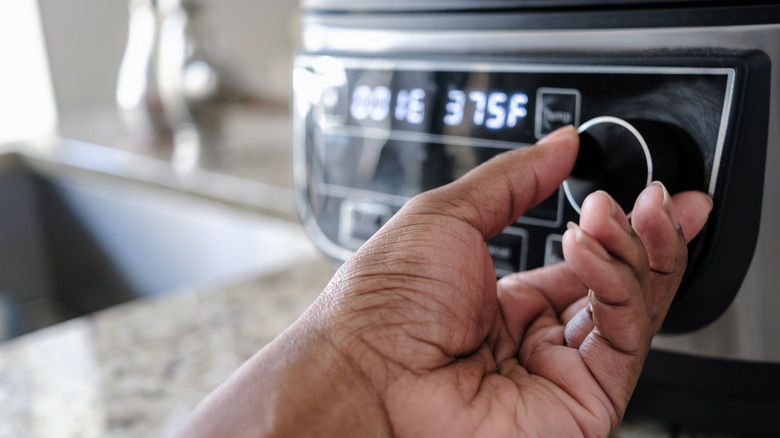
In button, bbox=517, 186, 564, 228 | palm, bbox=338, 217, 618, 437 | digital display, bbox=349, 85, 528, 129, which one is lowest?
palm, bbox=338, 217, 618, 437

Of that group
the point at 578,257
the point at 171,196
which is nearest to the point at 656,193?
the point at 578,257

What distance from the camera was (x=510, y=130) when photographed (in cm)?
37

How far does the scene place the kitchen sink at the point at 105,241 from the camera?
38.1 inches

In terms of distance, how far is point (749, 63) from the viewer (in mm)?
286

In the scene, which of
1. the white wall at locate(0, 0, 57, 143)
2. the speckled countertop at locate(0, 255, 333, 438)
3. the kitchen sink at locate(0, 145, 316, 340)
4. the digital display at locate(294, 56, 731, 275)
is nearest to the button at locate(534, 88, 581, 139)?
the digital display at locate(294, 56, 731, 275)

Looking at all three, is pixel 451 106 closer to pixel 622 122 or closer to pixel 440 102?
pixel 440 102

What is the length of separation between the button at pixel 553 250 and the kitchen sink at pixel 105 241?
535 mm

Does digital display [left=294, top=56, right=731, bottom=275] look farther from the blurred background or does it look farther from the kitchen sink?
the kitchen sink

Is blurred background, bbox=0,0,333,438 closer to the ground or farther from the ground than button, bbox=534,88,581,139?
closer to the ground

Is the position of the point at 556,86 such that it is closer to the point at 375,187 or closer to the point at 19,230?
the point at 375,187

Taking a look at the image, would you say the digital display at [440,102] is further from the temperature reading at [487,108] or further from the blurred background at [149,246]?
the blurred background at [149,246]

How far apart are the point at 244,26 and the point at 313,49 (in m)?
2.26

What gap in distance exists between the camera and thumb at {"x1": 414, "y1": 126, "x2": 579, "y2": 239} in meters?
0.31

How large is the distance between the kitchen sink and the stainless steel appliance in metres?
0.47
